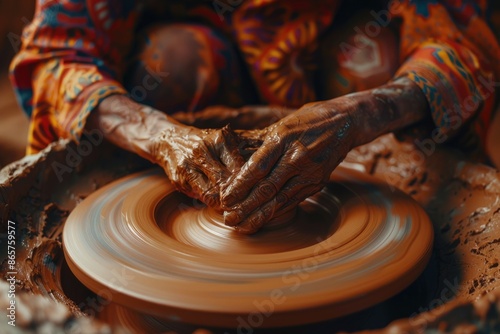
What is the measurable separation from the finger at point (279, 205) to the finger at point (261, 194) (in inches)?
0.5

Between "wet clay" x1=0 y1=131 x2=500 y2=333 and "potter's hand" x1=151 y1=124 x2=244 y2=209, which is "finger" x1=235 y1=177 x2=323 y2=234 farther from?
"wet clay" x1=0 y1=131 x2=500 y2=333

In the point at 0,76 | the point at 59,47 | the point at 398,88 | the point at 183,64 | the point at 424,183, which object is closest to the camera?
the point at 398,88

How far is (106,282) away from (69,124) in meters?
0.69

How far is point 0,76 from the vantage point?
9.77 feet

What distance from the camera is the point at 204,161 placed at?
3.88 ft

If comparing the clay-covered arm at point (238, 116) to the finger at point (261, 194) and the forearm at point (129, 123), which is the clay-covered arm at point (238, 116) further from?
the finger at point (261, 194)

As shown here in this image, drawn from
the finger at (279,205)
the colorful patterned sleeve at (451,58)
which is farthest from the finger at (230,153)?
the colorful patterned sleeve at (451,58)

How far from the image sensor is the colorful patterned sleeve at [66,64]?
1597 millimetres

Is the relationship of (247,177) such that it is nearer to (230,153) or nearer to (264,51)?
(230,153)

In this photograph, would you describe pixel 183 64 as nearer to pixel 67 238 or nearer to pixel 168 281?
pixel 67 238

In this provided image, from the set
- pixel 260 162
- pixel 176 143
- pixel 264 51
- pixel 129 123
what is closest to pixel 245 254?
pixel 260 162

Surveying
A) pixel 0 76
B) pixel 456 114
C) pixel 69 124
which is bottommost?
pixel 0 76

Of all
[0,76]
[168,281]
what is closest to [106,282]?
[168,281]

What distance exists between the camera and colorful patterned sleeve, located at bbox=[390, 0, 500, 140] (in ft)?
5.01
